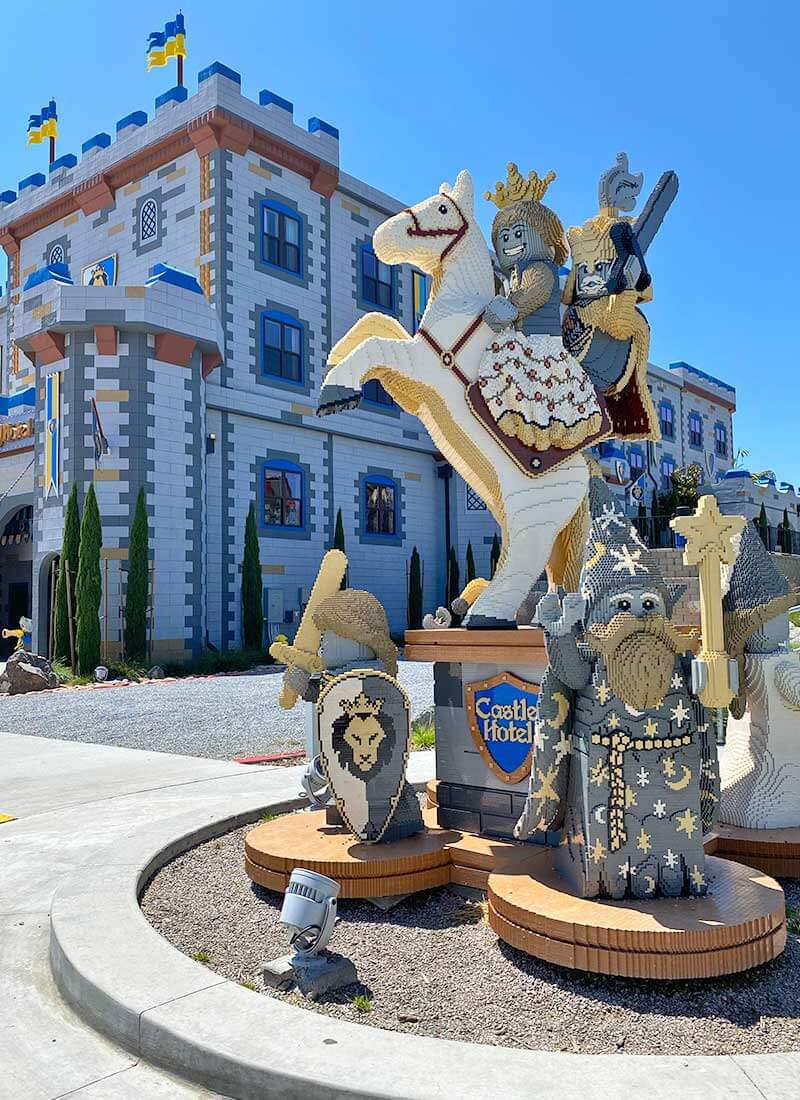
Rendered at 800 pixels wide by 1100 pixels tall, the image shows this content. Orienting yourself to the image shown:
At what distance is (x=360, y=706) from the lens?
4410mm

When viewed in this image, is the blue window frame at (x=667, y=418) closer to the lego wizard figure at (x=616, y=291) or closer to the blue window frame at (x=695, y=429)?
the blue window frame at (x=695, y=429)

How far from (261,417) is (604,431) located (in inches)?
673

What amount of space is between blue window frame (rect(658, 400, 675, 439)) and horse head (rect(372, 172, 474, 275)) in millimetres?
33418

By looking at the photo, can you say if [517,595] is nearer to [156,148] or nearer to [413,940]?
[413,940]

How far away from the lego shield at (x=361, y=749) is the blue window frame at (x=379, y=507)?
20.0 metres

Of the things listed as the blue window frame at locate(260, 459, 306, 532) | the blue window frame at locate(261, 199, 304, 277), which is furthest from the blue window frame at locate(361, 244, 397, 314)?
the blue window frame at locate(260, 459, 306, 532)

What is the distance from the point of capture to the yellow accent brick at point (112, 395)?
18438 mm

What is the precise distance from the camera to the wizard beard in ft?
10.9

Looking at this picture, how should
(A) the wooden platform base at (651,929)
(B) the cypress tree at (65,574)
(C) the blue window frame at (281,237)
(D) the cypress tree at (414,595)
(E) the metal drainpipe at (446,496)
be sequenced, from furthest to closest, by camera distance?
(E) the metal drainpipe at (446,496), (D) the cypress tree at (414,595), (C) the blue window frame at (281,237), (B) the cypress tree at (65,574), (A) the wooden platform base at (651,929)

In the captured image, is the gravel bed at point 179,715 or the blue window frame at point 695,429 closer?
the gravel bed at point 179,715

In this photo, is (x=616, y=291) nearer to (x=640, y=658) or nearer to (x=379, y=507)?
(x=640, y=658)

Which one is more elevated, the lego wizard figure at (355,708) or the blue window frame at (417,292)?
the blue window frame at (417,292)

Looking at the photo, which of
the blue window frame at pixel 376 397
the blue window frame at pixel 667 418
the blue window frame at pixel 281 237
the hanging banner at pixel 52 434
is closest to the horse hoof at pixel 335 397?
the hanging banner at pixel 52 434

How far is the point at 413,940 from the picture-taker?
3771 mm
